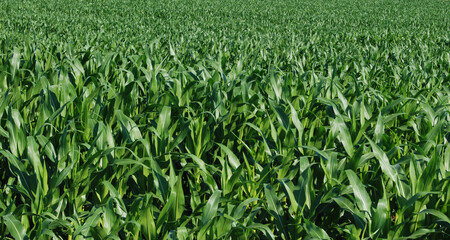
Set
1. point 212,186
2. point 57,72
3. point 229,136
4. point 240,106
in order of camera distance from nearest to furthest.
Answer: point 212,186, point 229,136, point 240,106, point 57,72

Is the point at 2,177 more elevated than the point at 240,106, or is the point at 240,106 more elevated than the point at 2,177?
the point at 240,106

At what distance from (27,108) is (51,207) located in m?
1.52

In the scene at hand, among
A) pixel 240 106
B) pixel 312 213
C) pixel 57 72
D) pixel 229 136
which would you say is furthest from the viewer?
pixel 57 72

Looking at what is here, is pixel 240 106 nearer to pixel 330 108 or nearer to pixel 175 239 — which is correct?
pixel 330 108

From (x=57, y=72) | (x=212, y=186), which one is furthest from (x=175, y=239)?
(x=57, y=72)

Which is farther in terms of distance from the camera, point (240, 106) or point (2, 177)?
point (240, 106)

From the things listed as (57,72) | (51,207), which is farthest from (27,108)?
(51,207)

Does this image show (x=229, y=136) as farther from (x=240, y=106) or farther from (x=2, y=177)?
(x=2, y=177)

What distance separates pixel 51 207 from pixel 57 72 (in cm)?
196

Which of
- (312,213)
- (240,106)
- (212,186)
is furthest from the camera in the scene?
(240,106)

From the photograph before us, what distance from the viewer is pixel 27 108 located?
3.42 m

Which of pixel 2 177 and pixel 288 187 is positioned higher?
pixel 288 187

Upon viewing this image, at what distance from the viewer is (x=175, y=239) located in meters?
1.89

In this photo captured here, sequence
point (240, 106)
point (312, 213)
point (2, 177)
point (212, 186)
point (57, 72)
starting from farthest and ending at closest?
point (57, 72)
point (240, 106)
point (2, 177)
point (212, 186)
point (312, 213)
